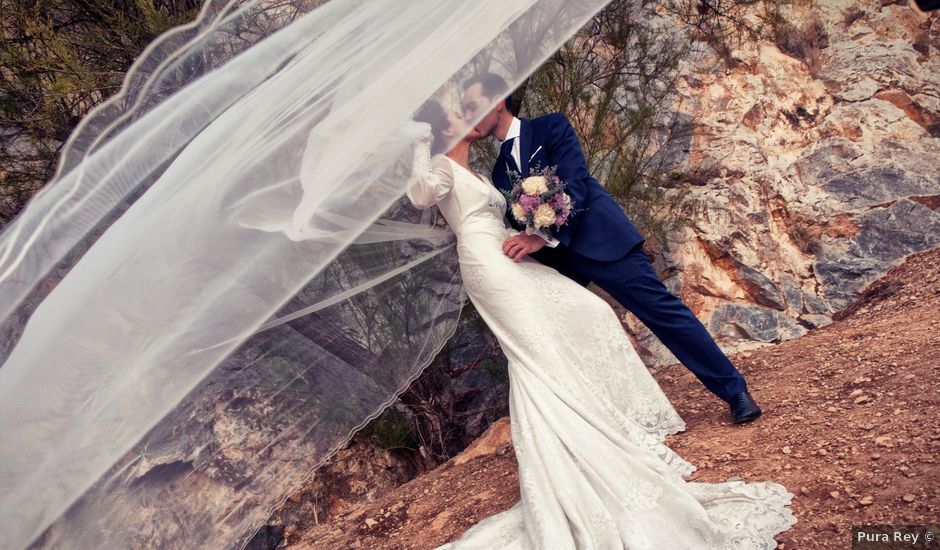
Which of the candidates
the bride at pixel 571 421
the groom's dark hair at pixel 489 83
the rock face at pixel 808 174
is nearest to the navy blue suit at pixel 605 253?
the bride at pixel 571 421

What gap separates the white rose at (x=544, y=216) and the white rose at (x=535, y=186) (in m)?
0.08

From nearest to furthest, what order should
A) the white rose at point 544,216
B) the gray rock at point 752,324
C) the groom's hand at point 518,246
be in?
the white rose at point 544,216
the groom's hand at point 518,246
the gray rock at point 752,324

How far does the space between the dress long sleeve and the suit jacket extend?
22.0 inches

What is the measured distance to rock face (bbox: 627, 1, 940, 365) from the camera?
6.41 metres

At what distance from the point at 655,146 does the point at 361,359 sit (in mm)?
4250

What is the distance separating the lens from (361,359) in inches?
152

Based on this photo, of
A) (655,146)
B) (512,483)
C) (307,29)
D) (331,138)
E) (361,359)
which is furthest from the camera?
(655,146)

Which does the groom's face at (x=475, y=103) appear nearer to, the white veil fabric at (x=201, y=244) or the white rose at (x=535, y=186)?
the white veil fabric at (x=201, y=244)

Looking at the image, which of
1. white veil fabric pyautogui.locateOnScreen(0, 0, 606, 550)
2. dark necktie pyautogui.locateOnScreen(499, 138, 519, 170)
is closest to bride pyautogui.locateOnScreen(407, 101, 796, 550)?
dark necktie pyautogui.locateOnScreen(499, 138, 519, 170)

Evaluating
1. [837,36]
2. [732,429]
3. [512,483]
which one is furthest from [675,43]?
[512,483]

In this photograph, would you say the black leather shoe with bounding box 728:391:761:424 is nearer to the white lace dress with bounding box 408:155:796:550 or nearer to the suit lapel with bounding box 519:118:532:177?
the white lace dress with bounding box 408:155:796:550

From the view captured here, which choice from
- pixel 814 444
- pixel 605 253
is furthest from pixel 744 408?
pixel 605 253

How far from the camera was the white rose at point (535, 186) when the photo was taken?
3570mm

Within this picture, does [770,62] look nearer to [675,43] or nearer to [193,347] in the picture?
[675,43]
